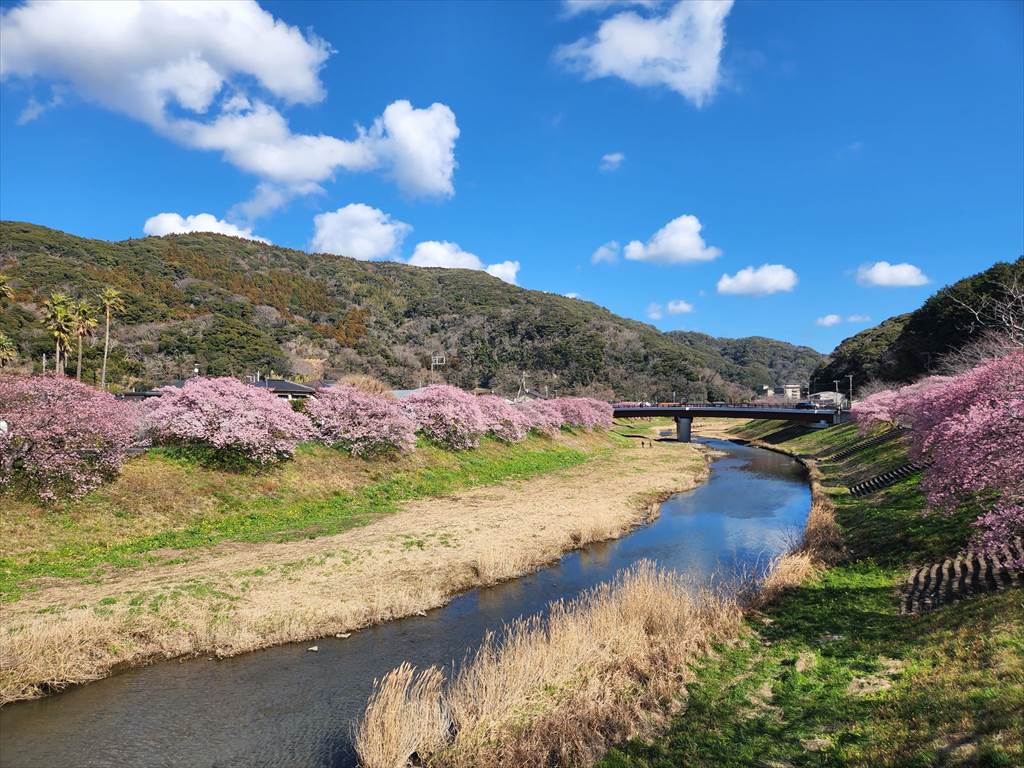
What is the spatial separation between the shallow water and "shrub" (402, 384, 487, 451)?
27035 millimetres

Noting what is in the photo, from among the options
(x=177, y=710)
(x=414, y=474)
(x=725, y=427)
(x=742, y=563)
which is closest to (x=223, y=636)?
(x=177, y=710)

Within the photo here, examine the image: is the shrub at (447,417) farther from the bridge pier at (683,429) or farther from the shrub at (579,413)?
the bridge pier at (683,429)

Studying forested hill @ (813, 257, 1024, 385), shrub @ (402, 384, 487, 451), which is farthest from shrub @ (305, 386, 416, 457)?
forested hill @ (813, 257, 1024, 385)

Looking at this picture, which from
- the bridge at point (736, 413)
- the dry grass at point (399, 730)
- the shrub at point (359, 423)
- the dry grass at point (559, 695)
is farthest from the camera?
the bridge at point (736, 413)

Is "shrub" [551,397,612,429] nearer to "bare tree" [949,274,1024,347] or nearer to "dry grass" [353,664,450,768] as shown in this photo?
"bare tree" [949,274,1024,347]

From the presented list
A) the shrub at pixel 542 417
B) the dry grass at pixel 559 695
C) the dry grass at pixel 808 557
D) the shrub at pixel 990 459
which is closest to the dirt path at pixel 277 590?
the dry grass at pixel 559 695

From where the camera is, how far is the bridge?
82.5 meters

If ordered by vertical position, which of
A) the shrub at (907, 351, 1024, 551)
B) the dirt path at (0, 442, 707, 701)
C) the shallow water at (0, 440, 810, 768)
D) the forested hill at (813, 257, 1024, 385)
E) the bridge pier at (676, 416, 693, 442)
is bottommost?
the shallow water at (0, 440, 810, 768)

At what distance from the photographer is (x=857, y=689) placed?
1193 centimetres

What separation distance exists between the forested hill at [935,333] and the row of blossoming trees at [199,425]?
201 feet

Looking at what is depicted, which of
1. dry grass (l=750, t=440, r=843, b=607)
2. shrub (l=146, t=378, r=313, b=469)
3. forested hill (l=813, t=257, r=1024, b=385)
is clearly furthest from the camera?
forested hill (l=813, t=257, r=1024, b=385)

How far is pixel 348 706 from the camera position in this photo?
13297 mm

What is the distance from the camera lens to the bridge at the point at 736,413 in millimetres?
82500

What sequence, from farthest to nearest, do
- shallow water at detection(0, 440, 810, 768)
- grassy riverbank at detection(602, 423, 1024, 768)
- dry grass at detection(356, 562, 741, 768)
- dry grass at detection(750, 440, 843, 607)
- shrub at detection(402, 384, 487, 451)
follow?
shrub at detection(402, 384, 487, 451), dry grass at detection(750, 440, 843, 607), shallow water at detection(0, 440, 810, 768), dry grass at detection(356, 562, 741, 768), grassy riverbank at detection(602, 423, 1024, 768)
